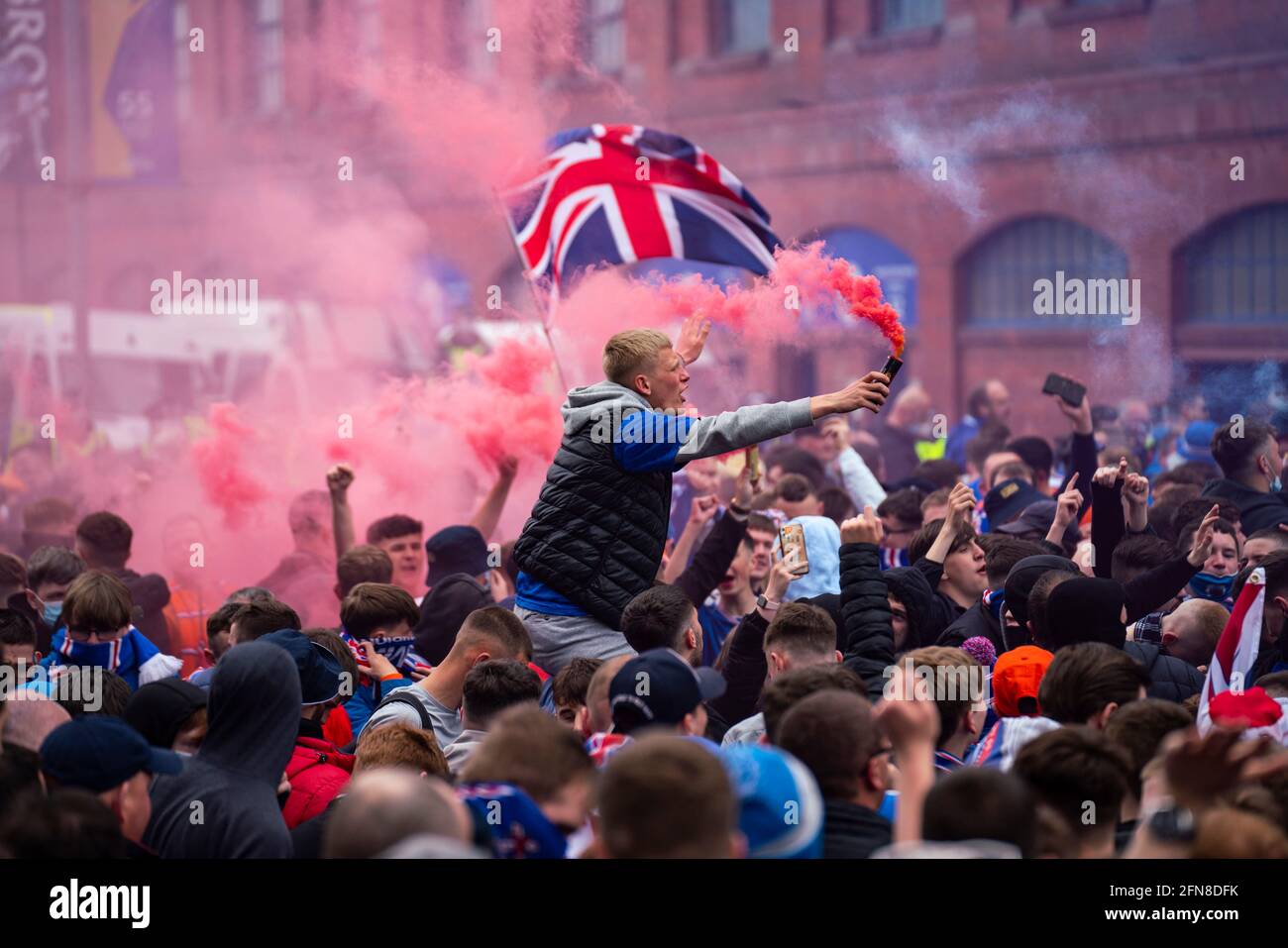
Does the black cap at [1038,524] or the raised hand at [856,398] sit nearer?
the raised hand at [856,398]

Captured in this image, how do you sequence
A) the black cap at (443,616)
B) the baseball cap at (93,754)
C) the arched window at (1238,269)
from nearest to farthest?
1. the baseball cap at (93,754)
2. the black cap at (443,616)
3. the arched window at (1238,269)

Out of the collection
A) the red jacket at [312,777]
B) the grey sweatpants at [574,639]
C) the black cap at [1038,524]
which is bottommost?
the red jacket at [312,777]

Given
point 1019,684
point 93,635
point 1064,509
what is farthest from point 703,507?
point 93,635

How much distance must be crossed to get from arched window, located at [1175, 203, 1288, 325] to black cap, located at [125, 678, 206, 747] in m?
13.9

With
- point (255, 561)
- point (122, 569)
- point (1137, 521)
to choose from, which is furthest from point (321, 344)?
point (1137, 521)

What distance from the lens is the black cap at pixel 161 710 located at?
4.07m

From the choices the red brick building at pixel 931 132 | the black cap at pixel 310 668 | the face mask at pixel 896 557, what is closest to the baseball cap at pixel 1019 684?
the black cap at pixel 310 668

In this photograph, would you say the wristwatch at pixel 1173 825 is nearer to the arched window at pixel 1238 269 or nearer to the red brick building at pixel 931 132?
the red brick building at pixel 931 132

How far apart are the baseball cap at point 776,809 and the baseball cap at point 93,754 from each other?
1.39 m

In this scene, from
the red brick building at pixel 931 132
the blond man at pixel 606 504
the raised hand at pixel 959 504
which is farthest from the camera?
the red brick building at pixel 931 132

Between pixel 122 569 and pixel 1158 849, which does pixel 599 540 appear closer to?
pixel 1158 849

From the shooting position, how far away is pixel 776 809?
122 inches

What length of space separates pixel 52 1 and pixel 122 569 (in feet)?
44.6

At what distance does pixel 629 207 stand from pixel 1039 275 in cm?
1089
